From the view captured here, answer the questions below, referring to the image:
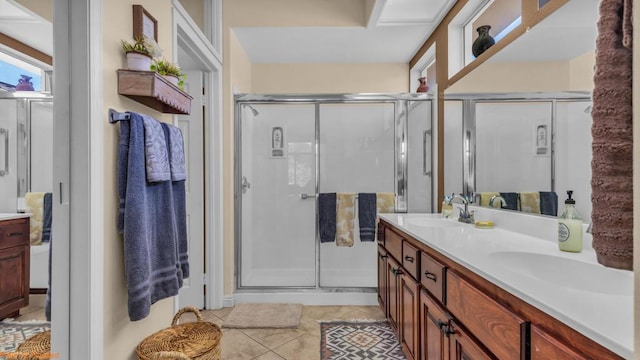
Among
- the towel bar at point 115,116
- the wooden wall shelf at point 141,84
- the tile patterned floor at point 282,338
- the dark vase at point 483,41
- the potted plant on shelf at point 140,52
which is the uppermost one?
the dark vase at point 483,41

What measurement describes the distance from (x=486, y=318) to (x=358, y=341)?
4.58 feet

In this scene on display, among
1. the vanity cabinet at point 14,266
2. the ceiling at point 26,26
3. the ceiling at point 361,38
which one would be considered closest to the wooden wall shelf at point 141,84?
the ceiling at point 26,26

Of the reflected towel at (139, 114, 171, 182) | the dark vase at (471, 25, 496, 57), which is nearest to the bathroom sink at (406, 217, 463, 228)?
the dark vase at (471, 25, 496, 57)

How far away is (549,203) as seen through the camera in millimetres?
1423

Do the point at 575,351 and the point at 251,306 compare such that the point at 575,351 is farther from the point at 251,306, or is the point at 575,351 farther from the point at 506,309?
the point at 251,306

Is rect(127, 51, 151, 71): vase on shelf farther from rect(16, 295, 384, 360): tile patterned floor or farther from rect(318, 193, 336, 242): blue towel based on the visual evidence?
rect(318, 193, 336, 242): blue towel

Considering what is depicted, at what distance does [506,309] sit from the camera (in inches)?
32.1

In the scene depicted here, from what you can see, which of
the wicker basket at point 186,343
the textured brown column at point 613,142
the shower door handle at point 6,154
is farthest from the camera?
the wicker basket at point 186,343

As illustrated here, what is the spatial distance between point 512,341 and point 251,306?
7.31 ft

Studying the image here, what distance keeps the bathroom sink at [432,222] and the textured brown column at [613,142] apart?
121 cm

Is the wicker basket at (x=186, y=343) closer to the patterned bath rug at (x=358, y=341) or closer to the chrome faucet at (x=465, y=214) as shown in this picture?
the patterned bath rug at (x=358, y=341)

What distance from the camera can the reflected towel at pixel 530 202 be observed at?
59.1 inches

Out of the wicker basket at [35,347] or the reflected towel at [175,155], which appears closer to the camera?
the wicker basket at [35,347]

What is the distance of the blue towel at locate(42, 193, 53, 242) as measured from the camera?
103 centimetres
